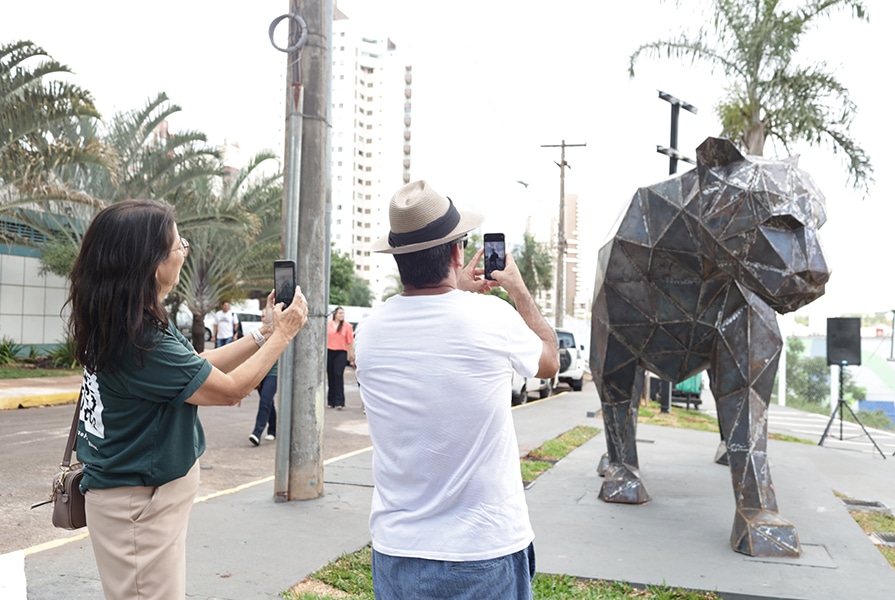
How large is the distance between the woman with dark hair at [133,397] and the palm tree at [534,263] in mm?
44095

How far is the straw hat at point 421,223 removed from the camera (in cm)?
229

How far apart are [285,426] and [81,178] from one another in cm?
1547

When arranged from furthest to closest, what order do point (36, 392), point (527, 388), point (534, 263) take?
point (534, 263) < point (527, 388) < point (36, 392)

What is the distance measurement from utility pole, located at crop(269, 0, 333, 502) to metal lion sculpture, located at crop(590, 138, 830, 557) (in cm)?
230

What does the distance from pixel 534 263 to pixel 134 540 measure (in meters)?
45.4

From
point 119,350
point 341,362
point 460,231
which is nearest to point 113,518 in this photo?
point 119,350

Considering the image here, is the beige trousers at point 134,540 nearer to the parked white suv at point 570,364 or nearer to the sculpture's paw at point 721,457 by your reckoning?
the sculpture's paw at point 721,457

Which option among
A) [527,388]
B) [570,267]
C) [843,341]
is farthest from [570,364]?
[570,267]

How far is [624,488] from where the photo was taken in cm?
675

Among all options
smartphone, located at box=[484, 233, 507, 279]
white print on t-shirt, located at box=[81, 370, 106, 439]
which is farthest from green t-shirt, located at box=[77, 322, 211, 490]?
→ smartphone, located at box=[484, 233, 507, 279]

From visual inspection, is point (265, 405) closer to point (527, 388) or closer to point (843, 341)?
point (843, 341)

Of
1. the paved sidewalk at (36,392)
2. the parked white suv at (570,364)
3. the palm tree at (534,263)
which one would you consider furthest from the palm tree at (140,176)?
the palm tree at (534,263)

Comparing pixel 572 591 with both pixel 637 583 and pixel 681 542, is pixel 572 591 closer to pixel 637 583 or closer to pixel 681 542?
pixel 637 583

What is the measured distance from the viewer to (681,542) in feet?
18.3
